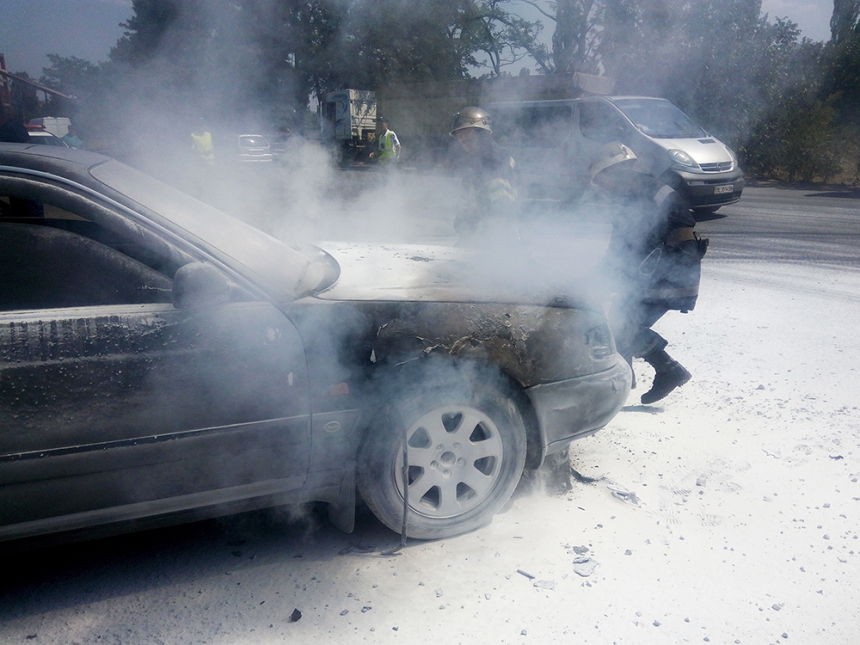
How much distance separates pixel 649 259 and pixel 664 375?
2.32ft

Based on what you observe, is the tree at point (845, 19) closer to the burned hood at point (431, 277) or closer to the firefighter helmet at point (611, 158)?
the firefighter helmet at point (611, 158)

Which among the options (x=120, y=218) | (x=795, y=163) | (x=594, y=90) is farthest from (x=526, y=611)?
(x=795, y=163)

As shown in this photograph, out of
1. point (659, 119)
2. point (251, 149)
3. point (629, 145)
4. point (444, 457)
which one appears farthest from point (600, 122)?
point (444, 457)

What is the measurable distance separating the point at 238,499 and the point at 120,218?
1087 millimetres

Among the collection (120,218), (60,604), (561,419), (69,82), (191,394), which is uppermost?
(69,82)

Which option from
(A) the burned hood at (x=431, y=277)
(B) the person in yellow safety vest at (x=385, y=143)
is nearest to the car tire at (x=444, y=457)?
(A) the burned hood at (x=431, y=277)

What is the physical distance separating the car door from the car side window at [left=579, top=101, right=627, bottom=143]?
9497mm

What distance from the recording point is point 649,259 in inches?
154

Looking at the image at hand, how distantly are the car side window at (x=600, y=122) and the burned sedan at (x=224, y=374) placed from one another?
28.9 feet

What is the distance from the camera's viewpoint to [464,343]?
8.30ft

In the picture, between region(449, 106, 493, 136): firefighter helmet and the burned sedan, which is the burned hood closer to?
the burned sedan

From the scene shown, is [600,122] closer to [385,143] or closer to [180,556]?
[385,143]

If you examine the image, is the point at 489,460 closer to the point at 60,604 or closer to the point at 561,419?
the point at 561,419

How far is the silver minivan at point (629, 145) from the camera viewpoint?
1014cm
